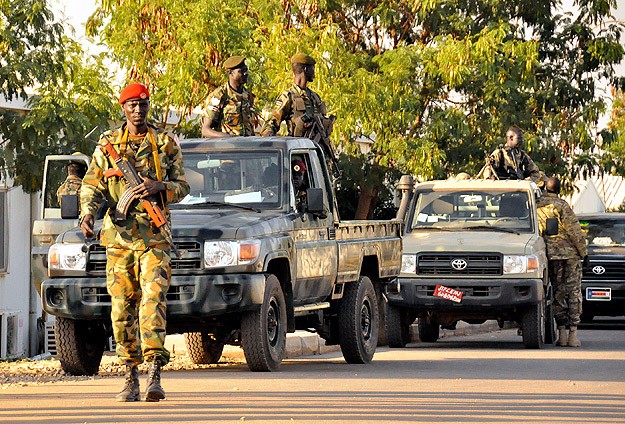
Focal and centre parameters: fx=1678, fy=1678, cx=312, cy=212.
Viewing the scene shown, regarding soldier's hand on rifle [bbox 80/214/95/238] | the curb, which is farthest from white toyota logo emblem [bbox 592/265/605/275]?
soldier's hand on rifle [bbox 80/214/95/238]

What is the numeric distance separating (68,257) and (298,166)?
249 centimetres

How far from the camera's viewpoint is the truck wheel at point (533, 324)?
19188 millimetres

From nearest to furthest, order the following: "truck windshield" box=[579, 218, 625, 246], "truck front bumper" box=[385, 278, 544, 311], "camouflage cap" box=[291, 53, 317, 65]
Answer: "camouflage cap" box=[291, 53, 317, 65] → "truck front bumper" box=[385, 278, 544, 311] → "truck windshield" box=[579, 218, 625, 246]

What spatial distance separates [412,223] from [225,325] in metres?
6.90

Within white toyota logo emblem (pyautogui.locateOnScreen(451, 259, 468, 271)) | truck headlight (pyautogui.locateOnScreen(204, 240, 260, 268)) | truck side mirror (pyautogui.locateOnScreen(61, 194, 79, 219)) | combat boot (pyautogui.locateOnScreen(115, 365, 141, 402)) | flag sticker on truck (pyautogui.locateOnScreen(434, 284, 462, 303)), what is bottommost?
combat boot (pyautogui.locateOnScreen(115, 365, 141, 402))

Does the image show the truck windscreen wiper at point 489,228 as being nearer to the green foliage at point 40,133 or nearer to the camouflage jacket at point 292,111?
the camouflage jacket at point 292,111

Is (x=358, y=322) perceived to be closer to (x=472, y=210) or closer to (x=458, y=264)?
(x=458, y=264)

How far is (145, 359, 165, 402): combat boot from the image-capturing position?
11.0 meters

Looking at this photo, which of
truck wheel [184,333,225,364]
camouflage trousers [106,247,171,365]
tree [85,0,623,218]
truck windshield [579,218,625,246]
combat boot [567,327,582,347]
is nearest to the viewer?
camouflage trousers [106,247,171,365]

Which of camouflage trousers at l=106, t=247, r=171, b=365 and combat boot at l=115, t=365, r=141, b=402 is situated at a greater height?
camouflage trousers at l=106, t=247, r=171, b=365

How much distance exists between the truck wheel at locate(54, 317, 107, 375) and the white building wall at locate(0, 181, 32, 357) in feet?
46.7

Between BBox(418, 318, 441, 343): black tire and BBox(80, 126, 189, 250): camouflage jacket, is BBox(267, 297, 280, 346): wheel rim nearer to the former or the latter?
BBox(80, 126, 189, 250): camouflage jacket

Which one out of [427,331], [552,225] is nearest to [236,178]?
[552,225]

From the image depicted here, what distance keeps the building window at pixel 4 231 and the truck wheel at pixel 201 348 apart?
12.6 m
